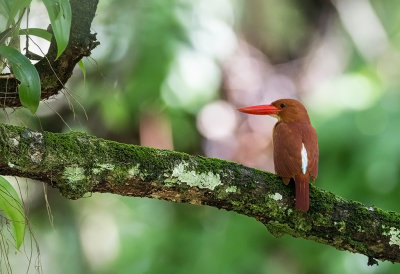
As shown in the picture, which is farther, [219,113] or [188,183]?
[219,113]

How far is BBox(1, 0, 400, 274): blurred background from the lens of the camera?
17.2 feet

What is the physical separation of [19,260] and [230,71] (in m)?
2.29

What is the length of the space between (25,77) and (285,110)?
1767 mm

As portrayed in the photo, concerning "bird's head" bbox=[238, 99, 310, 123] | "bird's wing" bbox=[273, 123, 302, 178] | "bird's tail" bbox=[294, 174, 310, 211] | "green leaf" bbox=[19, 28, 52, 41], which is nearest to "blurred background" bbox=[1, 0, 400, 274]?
"bird's head" bbox=[238, 99, 310, 123]

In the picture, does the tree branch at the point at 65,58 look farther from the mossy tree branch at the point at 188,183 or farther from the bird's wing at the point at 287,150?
the bird's wing at the point at 287,150

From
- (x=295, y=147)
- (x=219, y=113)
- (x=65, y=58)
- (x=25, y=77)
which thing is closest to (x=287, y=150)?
(x=295, y=147)

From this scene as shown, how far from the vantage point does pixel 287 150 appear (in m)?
3.20

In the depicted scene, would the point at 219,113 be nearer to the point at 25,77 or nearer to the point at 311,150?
the point at 311,150

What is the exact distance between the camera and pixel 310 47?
276 inches

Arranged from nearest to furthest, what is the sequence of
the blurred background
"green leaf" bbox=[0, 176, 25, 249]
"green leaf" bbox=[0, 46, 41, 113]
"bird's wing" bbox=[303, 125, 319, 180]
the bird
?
"green leaf" bbox=[0, 46, 41, 113] → "green leaf" bbox=[0, 176, 25, 249] → the bird → "bird's wing" bbox=[303, 125, 319, 180] → the blurred background

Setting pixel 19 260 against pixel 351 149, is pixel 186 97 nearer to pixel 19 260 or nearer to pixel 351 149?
pixel 351 149

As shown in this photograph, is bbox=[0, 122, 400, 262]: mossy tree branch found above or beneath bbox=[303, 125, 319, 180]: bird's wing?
beneath

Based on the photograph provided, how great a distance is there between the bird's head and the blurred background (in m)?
1.40

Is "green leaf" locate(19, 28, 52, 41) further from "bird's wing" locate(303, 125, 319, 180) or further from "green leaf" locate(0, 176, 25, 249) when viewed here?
"bird's wing" locate(303, 125, 319, 180)
